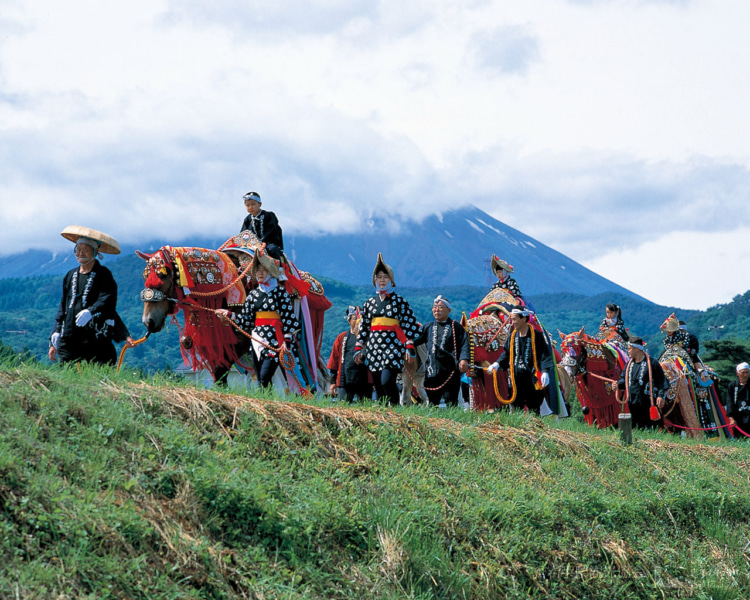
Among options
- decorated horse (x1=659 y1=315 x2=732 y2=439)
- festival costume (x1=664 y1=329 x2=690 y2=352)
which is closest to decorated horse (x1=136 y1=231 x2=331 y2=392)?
decorated horse (x1=659 y1=315 x2=732 y2=439)

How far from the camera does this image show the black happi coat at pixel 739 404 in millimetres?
14641

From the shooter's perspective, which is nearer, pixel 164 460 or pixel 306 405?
pixel 164 460

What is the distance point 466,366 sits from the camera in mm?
11711

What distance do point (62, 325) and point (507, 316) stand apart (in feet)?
25.6

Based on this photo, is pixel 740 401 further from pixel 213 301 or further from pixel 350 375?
pixel 213 301

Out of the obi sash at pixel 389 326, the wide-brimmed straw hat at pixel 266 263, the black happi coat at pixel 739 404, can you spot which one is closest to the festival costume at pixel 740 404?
the black happi coat at pixel 739 404

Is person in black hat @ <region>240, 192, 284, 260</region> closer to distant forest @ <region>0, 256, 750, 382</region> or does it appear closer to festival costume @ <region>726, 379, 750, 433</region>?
festival costume @ <region>726, 379, 750, 433</region>

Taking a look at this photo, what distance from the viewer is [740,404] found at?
579 inches

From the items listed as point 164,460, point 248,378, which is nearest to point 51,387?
point 164,460

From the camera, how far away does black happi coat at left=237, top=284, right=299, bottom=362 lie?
1105 centimetres

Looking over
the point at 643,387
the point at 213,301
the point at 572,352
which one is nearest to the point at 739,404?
the point at 643,387

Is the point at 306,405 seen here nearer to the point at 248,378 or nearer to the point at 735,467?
the point at 248,378

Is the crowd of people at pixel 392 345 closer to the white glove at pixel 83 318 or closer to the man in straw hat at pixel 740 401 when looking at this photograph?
the white glove at pixel 83 318

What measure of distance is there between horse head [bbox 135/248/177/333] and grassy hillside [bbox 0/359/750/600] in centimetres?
342
